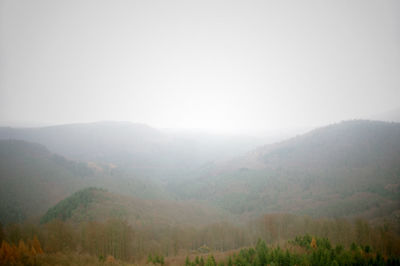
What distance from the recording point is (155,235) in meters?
26.6

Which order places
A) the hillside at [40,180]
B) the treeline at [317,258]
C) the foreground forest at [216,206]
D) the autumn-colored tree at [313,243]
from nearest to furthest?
the treeline at [317,258]
the autumn-colored tree at [313,243]
the foreground forest at [216,206]
the hillside at [40,180]

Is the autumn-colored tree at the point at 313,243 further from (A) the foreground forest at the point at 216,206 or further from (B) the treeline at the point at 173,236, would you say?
(B) the treeline at the point at 173,236

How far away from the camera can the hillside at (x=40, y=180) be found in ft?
144

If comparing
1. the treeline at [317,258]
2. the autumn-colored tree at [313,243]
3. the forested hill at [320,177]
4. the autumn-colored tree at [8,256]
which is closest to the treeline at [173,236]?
the autumn-colored tree at [8,256]

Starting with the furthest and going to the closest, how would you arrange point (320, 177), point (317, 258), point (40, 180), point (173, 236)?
point (40, 180) → point (320, 177) → point (173, 236) → point (317, 258)

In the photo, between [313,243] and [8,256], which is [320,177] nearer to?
[313,243]

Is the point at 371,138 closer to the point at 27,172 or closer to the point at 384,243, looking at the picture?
the point at 384,243

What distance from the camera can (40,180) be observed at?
54688mm

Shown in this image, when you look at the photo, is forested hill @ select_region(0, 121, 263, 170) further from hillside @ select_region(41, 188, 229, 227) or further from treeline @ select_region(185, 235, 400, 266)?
treeline @ select_region(185, 235, 400, 266)

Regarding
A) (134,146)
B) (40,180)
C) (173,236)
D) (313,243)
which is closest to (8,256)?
(173,236)

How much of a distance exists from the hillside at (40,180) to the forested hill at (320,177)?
2477cm

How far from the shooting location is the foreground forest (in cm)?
1507

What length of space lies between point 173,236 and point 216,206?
29.0 m

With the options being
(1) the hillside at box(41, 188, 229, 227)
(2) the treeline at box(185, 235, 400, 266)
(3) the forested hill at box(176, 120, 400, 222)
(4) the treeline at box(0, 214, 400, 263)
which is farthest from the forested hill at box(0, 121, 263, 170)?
(2) the treeline at box(185, 235, 400, 266)
